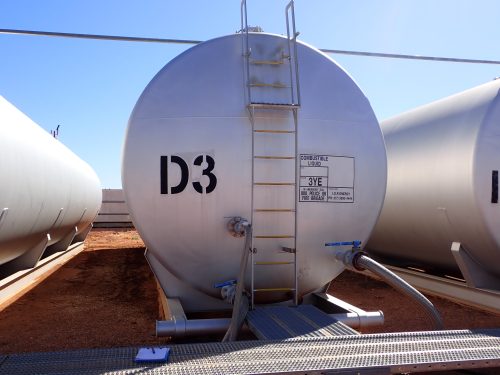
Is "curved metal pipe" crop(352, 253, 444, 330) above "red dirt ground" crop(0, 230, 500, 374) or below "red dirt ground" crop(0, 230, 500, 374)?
above

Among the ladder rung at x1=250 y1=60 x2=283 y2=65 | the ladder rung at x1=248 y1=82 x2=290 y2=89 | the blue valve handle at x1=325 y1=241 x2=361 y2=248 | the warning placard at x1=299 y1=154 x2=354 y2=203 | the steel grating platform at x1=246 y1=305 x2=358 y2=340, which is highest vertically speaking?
the ladder rung at x1=250 y1=60 x2=283 y2=65

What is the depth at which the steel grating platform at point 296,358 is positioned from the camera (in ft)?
8.70

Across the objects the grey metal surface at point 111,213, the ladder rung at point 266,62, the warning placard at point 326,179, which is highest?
the ladder rung at point 266,62

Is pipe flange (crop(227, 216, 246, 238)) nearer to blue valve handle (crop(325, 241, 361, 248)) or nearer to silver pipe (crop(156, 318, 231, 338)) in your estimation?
silver pipe (crop(156, 318, 231, 338))

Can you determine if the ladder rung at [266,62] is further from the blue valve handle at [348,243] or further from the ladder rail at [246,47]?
the blue valve handle at [348,243]

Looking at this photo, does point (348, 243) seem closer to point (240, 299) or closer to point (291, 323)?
point (291, 323)

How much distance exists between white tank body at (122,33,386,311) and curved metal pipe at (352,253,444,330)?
315 mm

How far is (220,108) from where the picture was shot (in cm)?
402

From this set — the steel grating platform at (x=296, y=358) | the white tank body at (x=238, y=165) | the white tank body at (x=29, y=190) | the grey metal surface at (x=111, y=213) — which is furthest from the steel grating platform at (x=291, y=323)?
the grey metal surface at (x=111, y=213)

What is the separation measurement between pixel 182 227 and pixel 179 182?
37cm

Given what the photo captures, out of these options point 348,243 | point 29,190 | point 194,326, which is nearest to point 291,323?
point 194,326

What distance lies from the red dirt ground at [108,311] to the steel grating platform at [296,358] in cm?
175

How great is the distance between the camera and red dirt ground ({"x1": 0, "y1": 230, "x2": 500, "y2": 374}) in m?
4.75

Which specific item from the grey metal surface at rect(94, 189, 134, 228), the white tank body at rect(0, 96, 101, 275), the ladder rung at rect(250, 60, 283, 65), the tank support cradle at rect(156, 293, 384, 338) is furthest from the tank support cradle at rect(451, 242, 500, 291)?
the grey metal surface at rect(94, 189, 134, 228)
